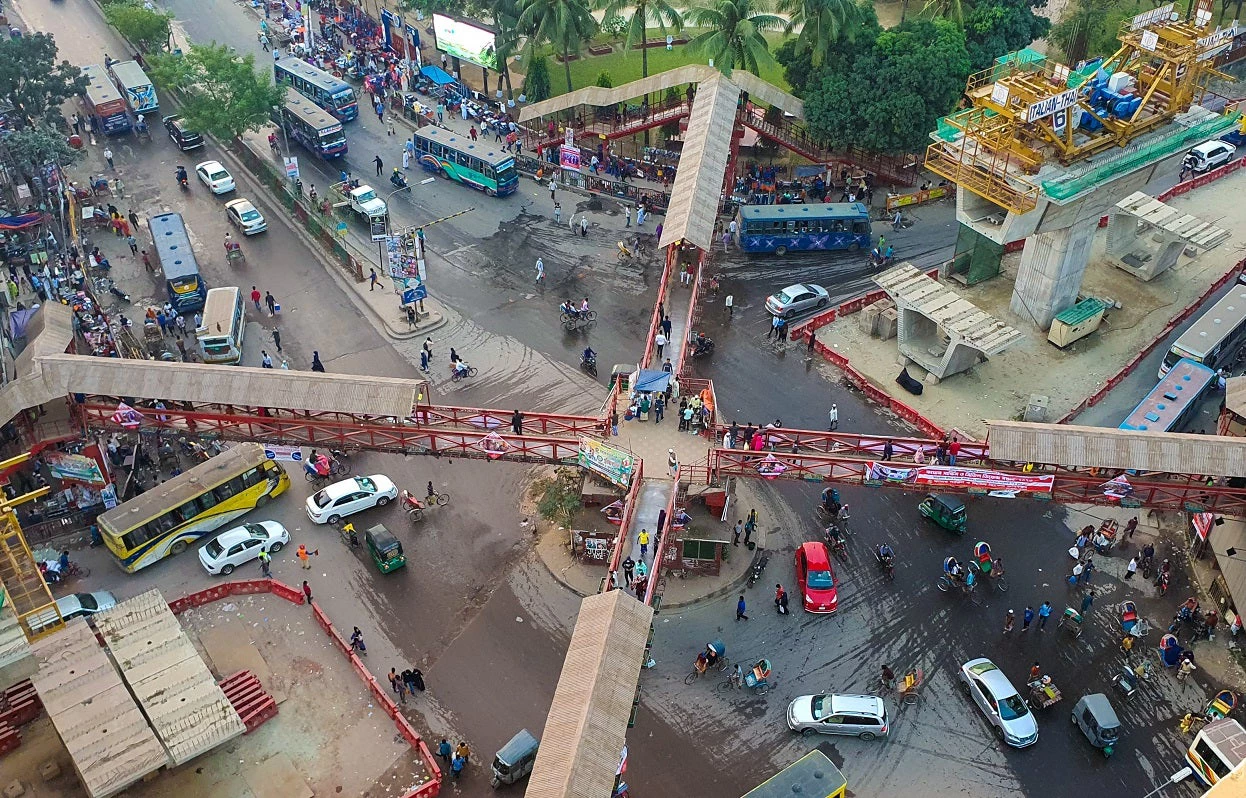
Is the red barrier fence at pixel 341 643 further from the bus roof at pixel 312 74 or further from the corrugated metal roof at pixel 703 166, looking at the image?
the bus roof at pixel 312 74

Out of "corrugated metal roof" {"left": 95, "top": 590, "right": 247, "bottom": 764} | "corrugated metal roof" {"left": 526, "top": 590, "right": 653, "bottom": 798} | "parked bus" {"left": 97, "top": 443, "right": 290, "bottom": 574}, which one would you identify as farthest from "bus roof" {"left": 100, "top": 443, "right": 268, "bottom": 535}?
"corrugated metal roof" {"left": 526, "top": 590, "right": 653, "bottom": 798}

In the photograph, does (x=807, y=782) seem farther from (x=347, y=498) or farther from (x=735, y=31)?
(x=735, y=31)

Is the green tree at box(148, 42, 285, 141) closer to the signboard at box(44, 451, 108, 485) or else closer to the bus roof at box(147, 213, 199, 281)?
the bus roof at box(147, 213, 199, 281)

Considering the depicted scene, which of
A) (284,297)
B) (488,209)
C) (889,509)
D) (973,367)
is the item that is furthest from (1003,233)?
(284,297)

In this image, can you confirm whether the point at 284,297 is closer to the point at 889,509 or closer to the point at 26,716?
the point at 26,716

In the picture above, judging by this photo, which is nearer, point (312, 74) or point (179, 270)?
point (179, 270)

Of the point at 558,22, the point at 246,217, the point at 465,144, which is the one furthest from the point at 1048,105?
the point at 246,217

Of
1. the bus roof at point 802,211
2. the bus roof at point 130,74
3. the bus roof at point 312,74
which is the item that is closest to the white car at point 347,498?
the bus roof at point 802,211
